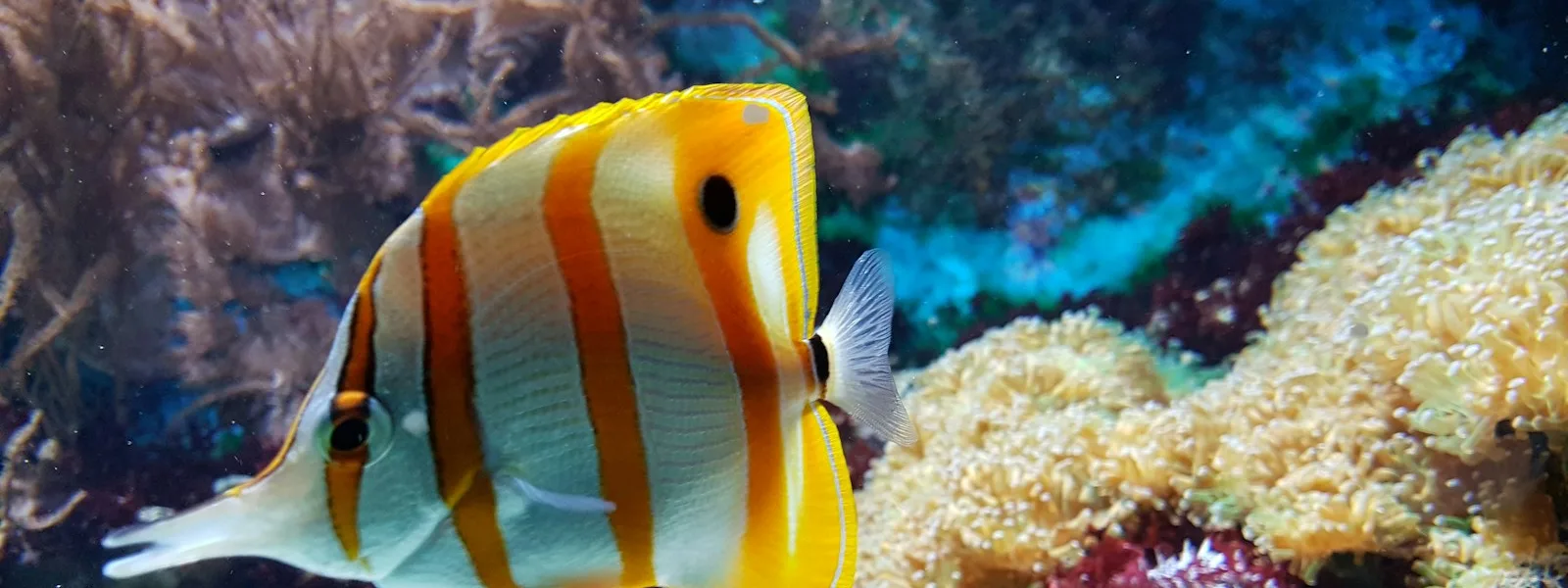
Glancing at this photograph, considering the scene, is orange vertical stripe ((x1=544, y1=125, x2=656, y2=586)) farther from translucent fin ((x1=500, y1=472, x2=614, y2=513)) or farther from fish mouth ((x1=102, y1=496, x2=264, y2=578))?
fish mouth ((x1=102, y1=496, x2=264, y2=578))

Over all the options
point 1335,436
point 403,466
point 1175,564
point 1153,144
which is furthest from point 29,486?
point 1153,144

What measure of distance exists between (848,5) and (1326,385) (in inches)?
108

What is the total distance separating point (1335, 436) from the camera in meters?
2.34

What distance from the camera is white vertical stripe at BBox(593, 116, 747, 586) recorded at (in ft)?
3.03

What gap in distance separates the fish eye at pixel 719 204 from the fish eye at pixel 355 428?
39 cm

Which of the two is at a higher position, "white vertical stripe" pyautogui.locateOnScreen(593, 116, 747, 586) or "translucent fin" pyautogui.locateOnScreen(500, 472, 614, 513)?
"white vertical stripe" pyautogui.locateOnScreen(593, 116, 747, 586)

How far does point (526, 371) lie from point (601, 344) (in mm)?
78

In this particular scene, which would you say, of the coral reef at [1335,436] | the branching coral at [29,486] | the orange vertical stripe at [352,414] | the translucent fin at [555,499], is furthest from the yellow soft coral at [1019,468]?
the branching coral at [29,486]

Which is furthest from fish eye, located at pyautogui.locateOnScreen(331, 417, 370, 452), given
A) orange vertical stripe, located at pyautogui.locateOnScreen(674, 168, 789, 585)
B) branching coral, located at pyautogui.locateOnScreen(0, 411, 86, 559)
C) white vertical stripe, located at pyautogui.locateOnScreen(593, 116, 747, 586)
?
branching coral, located at pyautogui.locateOnScreen(0, 411, 86, 559)

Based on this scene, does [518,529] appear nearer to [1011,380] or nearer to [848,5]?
[1011,380]

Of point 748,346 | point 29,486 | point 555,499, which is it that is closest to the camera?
point 555,499

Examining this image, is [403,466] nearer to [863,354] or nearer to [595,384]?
[595,384]

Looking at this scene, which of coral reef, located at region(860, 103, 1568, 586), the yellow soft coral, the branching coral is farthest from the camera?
the branching coral

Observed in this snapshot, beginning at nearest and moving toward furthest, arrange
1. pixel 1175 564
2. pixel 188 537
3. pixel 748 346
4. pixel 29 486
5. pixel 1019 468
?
pixel 188 537 < pixel 748 346 < pixel 1175 564 < pixel 1019 468 < pixel 29 486
